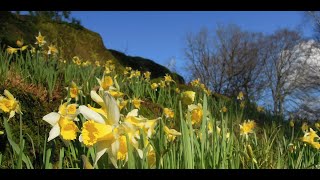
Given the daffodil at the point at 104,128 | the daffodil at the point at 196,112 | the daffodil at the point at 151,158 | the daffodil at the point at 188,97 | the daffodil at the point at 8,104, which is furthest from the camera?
the daffodil at the point at 8,104

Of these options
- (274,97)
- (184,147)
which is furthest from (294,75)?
(184,147)

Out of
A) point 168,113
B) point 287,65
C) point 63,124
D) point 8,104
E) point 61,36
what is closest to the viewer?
point 63,124

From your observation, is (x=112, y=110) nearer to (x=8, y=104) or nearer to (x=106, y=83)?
(x=106, y=83)

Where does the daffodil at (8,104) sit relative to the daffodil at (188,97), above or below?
above

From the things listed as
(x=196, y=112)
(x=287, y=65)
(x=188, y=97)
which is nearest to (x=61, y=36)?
(x=196, y=112)

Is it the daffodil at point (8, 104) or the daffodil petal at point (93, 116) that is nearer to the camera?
the daffodil petal at point (93, 116)

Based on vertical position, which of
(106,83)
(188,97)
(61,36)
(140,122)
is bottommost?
(140,122)

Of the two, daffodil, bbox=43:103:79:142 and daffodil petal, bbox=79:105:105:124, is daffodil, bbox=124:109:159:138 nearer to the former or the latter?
daffodil petal, bbox=79:105:105:124

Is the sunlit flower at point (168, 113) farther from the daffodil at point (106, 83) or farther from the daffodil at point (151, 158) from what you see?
the daffodil at point (151, 158)

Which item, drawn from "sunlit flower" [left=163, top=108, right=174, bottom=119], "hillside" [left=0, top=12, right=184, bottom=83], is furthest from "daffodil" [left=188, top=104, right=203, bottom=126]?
"hillside" [left=0, top=12, right=184, bottom=83]

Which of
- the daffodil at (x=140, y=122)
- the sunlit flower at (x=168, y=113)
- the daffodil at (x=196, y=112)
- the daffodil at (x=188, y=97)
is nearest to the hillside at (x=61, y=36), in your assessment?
the sunlit flower at (x=168, y=113)
